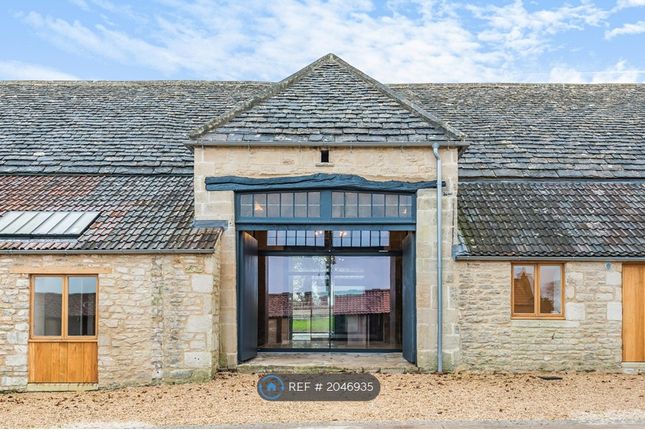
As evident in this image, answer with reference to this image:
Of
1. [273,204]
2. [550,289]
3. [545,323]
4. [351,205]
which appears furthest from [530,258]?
[273,204]

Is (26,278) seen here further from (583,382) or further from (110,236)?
(583,382)

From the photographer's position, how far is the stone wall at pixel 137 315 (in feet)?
35.5

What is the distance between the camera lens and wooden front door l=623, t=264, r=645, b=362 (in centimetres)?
1176

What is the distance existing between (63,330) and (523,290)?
879 cm

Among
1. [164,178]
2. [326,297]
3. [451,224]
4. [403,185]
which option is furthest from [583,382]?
[164,178]

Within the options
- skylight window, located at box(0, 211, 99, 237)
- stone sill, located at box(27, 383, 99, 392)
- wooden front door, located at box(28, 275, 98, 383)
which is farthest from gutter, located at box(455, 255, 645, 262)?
skylight window, located at box(0, 211, 99, 237)

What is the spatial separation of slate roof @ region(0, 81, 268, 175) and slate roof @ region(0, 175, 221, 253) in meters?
0.57

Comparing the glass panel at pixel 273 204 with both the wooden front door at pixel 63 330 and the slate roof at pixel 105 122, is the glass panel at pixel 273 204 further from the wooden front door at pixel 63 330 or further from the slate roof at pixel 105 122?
the wooden front door at pixel 63 330

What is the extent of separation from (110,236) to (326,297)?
17.0 feet

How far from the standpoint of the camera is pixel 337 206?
11953 millimetres

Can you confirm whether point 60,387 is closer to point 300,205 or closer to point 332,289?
point 300,205

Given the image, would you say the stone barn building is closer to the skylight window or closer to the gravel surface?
the skylight window

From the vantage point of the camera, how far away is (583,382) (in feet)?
35.3

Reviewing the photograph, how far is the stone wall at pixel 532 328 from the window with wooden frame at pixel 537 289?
22 centimetres
